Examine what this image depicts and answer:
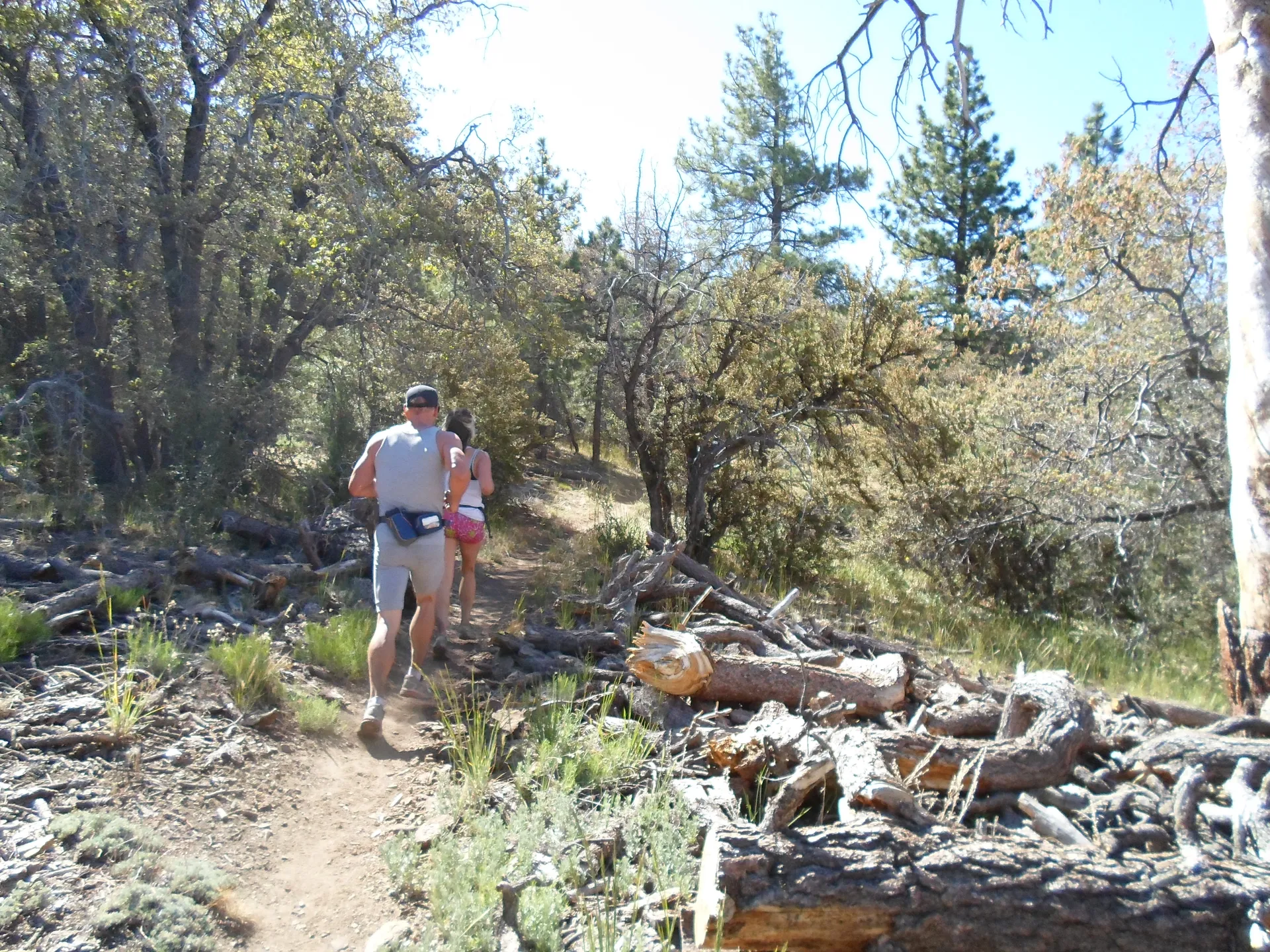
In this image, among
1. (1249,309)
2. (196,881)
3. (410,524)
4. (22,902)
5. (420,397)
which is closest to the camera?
(22,902)

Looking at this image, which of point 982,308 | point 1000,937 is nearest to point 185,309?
point 982,308

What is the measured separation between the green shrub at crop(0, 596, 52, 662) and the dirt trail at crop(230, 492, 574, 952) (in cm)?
171

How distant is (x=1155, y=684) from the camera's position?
8102 mm

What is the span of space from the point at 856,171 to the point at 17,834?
884 inches

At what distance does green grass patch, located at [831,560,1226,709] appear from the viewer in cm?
826

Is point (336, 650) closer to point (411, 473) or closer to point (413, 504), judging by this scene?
point (413, 504)

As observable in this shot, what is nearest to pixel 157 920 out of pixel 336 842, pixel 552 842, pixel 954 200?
pixel 336 842

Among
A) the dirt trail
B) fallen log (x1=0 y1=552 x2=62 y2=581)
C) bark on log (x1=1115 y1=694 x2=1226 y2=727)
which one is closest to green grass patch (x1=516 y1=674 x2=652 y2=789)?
the dirt trail

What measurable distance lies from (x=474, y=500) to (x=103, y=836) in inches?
152

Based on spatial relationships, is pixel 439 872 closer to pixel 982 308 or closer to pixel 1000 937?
pixel 1000 937

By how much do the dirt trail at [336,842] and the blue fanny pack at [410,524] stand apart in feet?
3.52

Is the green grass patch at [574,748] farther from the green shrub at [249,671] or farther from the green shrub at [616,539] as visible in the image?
the green shrub at [616,539]

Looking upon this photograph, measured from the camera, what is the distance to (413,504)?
537cm

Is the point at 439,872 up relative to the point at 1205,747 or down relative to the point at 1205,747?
down
